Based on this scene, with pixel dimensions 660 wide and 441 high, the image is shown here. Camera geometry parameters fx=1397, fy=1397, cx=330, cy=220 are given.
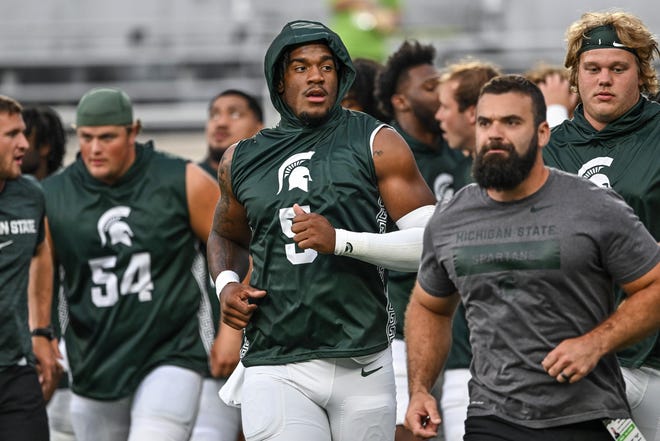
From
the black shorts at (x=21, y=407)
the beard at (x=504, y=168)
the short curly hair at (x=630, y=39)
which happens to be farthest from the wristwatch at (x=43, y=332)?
the beard at (x=504, y=168)

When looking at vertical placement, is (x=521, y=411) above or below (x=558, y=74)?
below

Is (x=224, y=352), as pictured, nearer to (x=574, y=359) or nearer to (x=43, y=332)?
(x=43, y=332)

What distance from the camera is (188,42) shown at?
2017 centimetres

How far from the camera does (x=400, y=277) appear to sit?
8062mm

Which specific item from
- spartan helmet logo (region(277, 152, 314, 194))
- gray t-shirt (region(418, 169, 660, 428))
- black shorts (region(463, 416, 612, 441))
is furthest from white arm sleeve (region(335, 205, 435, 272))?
black shorts (region(463, 416, 612, 441))

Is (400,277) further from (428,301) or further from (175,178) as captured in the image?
(428,301)

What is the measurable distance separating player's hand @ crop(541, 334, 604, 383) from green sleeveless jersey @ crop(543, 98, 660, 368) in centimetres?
120

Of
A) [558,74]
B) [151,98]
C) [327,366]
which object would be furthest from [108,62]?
[327,366]

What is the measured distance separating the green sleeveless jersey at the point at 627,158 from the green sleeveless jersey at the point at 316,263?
2.99 ft

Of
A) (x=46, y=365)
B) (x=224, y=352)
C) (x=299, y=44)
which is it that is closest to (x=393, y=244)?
(x=299, y=44)

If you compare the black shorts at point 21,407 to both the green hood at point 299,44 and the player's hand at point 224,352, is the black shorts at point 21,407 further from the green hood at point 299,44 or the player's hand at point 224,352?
the green hood at point 299,44

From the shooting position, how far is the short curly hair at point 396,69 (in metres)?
9.12

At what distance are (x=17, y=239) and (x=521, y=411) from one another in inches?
129

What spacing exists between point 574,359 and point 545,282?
292 mm
